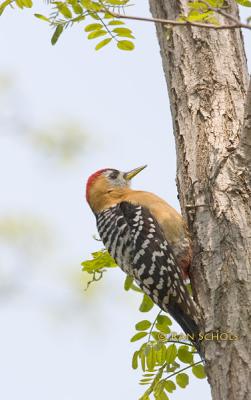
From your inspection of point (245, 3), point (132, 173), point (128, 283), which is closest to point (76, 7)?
point (245, 3)

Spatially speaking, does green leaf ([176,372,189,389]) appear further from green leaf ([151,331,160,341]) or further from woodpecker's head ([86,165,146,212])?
woodpecker's head ([86,165,146,212])

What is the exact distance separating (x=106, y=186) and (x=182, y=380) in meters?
2.08

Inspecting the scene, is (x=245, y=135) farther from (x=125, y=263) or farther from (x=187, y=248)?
(x=125, y=263)

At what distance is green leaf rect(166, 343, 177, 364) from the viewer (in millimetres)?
4617

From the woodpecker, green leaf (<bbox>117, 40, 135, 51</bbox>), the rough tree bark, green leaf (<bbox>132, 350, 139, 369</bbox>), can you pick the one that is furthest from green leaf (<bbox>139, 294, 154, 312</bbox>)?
green leaf (<bbox>117, 40, 135, 51</bbox>)

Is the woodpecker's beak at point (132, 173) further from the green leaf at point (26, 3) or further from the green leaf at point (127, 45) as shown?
the green leaf at point (26, 3)

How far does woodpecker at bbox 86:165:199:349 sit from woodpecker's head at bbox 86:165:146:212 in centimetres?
22

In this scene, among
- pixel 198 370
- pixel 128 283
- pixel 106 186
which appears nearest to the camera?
pixel 198 370

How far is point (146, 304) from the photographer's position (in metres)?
5.13

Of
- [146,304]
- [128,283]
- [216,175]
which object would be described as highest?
[216,175]

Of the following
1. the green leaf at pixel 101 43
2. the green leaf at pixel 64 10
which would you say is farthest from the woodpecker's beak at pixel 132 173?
the green leaf at pixel 64 10

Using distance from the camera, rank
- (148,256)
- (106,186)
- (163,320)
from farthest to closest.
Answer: (106,186) → (148,256) → (163,320)

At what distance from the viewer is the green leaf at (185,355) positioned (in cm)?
464

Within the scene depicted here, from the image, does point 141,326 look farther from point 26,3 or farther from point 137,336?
point 26,3
